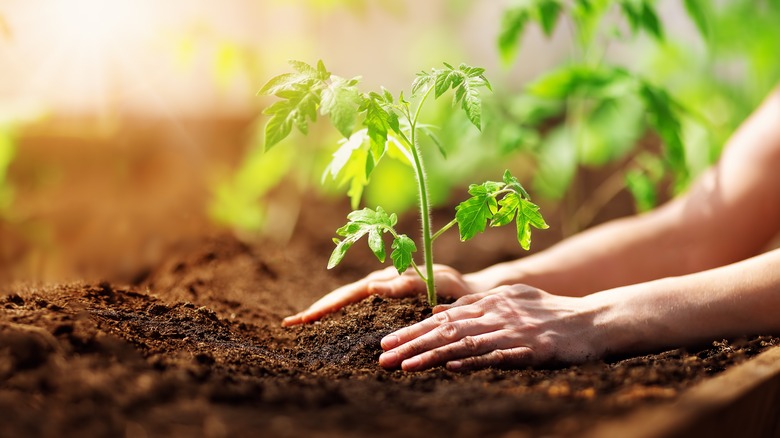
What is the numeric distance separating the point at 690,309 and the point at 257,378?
0.77m

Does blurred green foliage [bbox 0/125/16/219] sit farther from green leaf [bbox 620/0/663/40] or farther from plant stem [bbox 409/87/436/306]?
green leaf [bbox 620/0/663/40]

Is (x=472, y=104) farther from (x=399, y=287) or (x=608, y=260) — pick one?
(x=608, y=260)

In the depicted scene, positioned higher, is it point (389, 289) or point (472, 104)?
point (472, 104)

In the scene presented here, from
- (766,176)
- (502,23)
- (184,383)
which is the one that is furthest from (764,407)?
(502,23)

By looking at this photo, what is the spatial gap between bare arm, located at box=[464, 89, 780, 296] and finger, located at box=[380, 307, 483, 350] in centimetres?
62

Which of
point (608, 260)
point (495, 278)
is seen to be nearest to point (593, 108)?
point (608, 260)

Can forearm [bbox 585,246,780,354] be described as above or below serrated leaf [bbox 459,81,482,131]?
below

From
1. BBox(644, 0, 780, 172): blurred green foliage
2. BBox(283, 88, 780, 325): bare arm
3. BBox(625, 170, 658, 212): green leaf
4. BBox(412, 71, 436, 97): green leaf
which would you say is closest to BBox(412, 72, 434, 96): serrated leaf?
BBox(412, 71, 436, 97): green leaf

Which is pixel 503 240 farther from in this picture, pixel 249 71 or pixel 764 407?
pixel 764 407

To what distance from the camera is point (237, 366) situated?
1.10 m

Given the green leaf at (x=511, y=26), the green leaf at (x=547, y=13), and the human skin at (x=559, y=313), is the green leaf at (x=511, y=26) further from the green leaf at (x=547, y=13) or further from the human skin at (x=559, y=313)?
the human skin at (x=559, y=313)

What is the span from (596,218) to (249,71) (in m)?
1.60

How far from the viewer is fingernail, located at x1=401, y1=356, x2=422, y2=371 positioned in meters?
1.15

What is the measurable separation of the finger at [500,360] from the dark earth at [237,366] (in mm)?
24
